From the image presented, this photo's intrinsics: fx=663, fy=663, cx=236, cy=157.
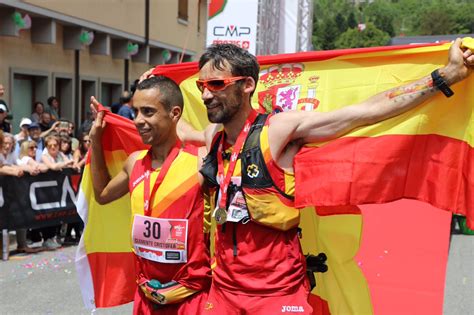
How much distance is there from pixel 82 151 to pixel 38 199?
1.36 meters

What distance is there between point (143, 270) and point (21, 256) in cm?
568

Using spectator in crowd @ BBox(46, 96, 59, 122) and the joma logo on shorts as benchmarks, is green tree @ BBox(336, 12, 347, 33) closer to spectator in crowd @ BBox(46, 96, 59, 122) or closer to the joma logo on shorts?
spectator in crowd @ BBox(46, 96, 59, 122)

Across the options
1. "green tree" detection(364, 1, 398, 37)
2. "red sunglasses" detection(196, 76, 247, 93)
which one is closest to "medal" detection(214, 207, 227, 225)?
"red sunglasses" detection(196, 76, 247, 93)

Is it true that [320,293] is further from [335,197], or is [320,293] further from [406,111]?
[406,111]

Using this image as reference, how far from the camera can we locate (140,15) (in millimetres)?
21688

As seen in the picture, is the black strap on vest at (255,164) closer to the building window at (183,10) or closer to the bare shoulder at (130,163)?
the bare shoulder at (130,163)

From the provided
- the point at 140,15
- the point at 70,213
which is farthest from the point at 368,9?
the point at 70,213

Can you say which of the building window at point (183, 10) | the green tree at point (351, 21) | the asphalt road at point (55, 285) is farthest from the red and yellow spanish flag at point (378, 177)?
the green tree at point (351, 21)

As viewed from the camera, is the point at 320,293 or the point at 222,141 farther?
the point at 320,293

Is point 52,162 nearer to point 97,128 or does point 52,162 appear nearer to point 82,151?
point 82,151

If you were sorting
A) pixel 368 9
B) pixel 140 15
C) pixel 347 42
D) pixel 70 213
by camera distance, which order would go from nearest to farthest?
1. pixel 70 213
2. pixel 140 15
3. pixel 347 42
4. pixel 368 9

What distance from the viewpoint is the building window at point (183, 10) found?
84.1 ft

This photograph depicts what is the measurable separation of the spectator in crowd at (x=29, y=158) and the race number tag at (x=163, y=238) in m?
5.91

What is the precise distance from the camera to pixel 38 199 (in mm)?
8945
